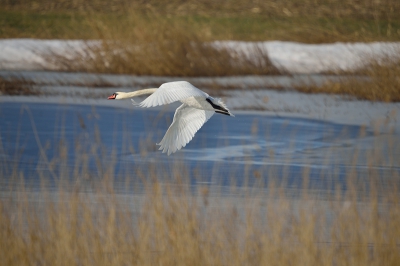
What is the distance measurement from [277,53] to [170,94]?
10963 millimetres

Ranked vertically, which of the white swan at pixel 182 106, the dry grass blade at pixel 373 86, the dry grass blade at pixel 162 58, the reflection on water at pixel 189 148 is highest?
the dry grass blade at pixel 162 58

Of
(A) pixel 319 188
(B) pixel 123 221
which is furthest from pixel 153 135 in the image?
(B) pixel 123 221

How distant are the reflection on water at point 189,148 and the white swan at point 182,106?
260 mm

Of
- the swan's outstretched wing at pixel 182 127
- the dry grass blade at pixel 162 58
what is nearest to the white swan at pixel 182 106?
the swan's outstretched wing at pixel 182 127

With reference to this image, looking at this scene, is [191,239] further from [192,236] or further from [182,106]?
[182,106]

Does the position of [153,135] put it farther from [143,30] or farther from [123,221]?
[143,30]

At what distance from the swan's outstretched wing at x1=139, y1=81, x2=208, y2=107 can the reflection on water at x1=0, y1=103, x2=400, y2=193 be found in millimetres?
654

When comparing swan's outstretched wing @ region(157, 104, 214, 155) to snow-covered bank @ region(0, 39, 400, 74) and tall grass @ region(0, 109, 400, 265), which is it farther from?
snow-covered bank @ region(0, 39, 400, 74)

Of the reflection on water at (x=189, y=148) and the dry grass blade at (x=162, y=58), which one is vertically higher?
the dry grass blade at (x=162, y=58)

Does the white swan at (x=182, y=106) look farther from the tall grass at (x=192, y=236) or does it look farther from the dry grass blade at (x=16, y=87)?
the dry grass blade at (x=16, y=87)

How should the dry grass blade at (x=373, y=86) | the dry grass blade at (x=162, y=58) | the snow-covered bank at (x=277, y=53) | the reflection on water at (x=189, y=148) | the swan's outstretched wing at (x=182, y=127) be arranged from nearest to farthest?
the swan's outstretched wing at (x=182, y=127) → the reflection on water at (x=189, y=148) → the dry grass blade at (x=373, y=86) → the dry grass blade at (x=162, y=58) → the snow-covered bank at (x=277, y=53)

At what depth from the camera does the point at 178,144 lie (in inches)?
244

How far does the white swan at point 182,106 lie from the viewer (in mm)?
5305

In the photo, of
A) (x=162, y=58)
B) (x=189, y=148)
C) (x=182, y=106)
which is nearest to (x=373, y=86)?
(x=162, y=58)
